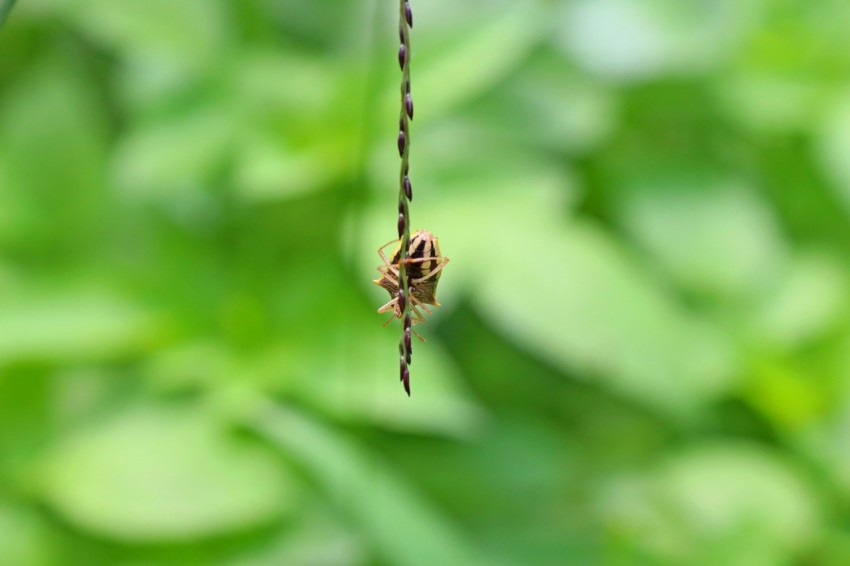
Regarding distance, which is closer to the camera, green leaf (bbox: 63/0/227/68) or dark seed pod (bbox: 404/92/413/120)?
dark seed pod (bbox: 404/92/413/120)

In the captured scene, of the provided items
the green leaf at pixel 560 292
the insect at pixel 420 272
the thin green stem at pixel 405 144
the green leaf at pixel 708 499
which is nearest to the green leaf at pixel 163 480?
the green leaf at pixel 560 292

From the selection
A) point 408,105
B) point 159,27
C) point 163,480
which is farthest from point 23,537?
point 408,105

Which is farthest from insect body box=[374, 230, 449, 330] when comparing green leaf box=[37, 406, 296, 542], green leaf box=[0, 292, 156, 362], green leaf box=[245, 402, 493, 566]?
green leaf box=[0, 292, 156, 362]

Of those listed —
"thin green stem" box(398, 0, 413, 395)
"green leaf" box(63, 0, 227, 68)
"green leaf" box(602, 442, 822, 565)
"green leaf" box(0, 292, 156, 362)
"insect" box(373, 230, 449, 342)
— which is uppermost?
"green leaf" box(63, 0, 227, 68)

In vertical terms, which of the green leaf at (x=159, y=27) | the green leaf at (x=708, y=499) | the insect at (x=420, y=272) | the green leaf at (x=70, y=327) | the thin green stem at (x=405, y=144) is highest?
the green leaf at (x=159, y=27)

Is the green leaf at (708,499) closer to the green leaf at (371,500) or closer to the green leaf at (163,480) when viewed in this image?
the green leaf at (371,500)

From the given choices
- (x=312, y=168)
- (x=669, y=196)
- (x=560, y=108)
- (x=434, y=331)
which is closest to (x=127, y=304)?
(x=312, y=168)

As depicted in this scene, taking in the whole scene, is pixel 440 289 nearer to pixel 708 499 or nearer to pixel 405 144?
pixel 708 499

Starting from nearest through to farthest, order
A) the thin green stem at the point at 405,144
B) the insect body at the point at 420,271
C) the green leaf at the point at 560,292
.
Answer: the thin green stem at the point at 405,144 < the insect body at the point at 420,271 < the green leaf at the point at 560,292

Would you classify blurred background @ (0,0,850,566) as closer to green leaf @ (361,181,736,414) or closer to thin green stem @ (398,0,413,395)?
green leaf @ (361,181,736,414)
